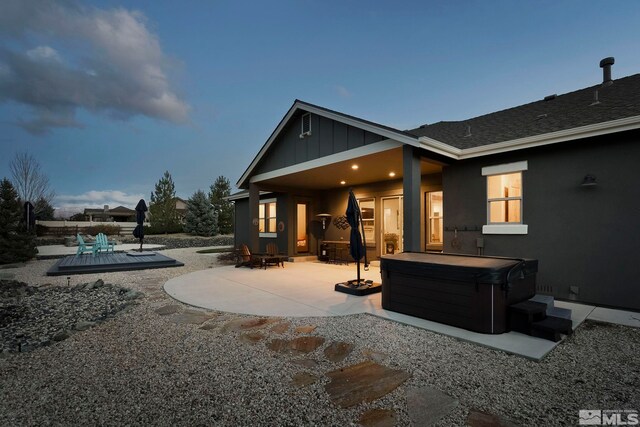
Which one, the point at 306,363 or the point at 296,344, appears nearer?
the point at 306,363

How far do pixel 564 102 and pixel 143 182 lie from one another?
53.0 meters

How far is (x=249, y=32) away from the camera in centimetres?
1477

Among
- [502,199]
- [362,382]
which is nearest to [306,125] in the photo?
[502,199]

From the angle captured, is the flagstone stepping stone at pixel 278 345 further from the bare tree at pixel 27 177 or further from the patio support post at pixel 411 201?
the bare tree at pixel 27 177

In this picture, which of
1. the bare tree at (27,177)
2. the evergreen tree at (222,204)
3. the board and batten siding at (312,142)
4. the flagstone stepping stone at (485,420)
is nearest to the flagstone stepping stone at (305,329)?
the flagstone stepping stone at (485,420)

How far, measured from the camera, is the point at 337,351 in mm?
3391

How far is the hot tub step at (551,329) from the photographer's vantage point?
357cm

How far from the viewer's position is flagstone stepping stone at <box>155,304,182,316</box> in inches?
195

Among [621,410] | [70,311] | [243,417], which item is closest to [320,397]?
[243,417]

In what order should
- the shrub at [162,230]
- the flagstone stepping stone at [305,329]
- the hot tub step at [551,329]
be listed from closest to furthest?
1. the hot tub step at [551,329]
2. the flagstone stepping stone at [305,329]
3. the shrub at [162,230]

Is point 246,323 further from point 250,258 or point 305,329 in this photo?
point 250,258

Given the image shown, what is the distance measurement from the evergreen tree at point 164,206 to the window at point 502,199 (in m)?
27.2

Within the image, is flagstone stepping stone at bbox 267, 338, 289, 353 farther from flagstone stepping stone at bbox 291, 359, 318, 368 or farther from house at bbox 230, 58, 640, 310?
house at bbox 230, 58, 640, 310

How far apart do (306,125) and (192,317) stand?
6.31m
